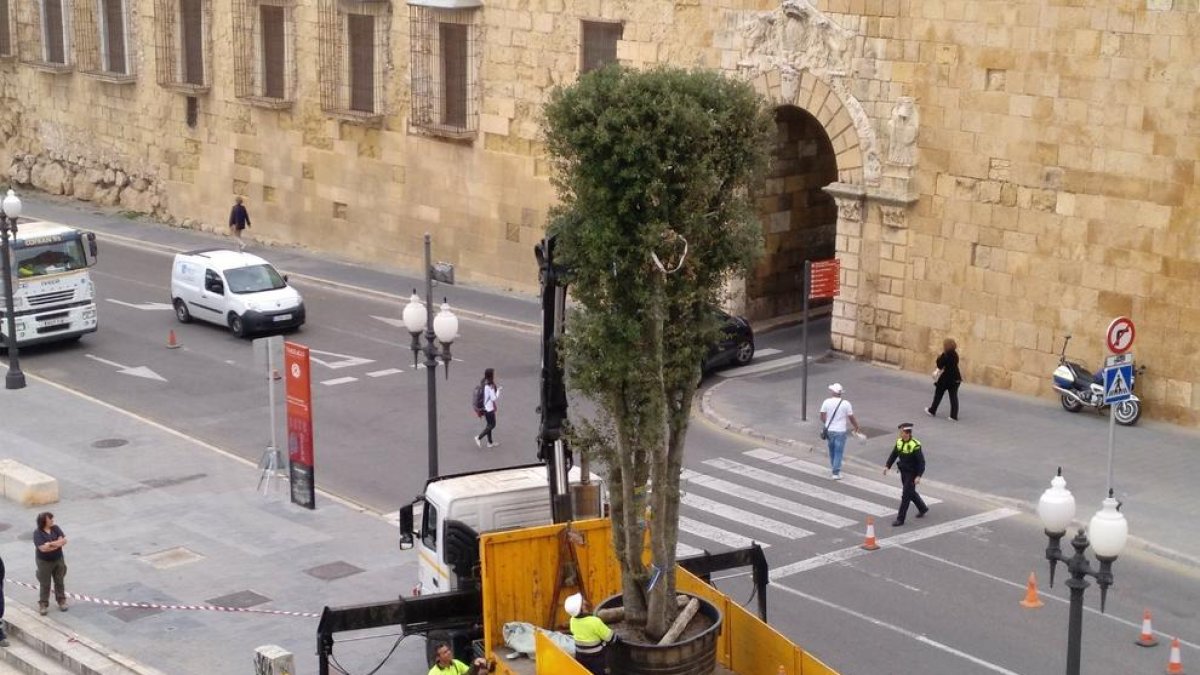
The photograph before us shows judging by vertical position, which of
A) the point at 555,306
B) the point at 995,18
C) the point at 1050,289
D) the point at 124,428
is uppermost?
the point at 995,18

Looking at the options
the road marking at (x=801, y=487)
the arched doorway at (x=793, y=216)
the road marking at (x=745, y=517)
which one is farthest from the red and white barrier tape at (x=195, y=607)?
the arched doorway at (x=793, y=216)

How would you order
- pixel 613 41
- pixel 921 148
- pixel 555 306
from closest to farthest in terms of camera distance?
pixel 555 306, pixel 921 148, pixel 613 41

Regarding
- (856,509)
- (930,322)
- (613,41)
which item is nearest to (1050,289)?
(930,322)

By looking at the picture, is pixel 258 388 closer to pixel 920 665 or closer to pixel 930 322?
pixel 930 322

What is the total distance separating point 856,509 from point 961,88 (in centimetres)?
909

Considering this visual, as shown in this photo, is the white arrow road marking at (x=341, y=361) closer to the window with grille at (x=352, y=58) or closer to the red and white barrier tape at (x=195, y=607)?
the window with grille at (x=352, y=58)

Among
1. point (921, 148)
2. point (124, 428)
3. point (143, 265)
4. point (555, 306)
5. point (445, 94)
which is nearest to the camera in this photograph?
point (555, 306)

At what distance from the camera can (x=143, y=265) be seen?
4225cm

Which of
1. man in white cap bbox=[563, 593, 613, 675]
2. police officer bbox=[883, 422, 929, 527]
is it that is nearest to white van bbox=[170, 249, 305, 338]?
police officer bbox=[883, 422, 929, 527]

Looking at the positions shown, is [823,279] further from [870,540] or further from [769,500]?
[870,540]

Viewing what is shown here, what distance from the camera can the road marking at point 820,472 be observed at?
83.1ft

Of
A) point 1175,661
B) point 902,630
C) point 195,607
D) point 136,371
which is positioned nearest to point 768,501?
point 902,630

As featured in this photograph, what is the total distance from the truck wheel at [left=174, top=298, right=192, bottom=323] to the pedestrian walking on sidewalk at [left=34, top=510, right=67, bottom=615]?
15554 mm

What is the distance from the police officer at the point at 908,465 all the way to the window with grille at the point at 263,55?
23496mm
